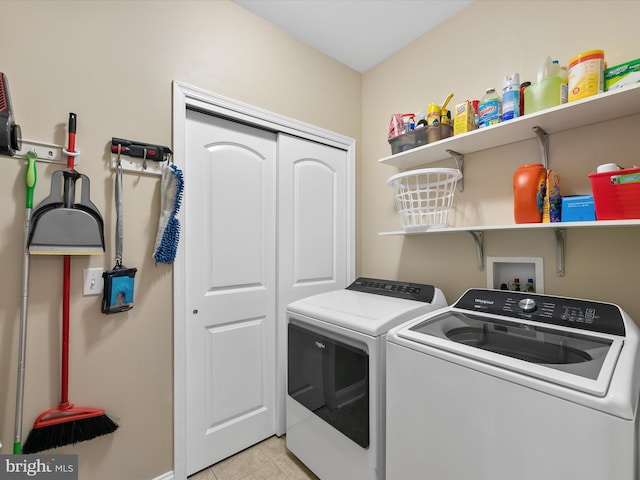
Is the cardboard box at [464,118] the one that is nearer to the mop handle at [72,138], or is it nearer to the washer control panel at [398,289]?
the washer control panel at [398,289]

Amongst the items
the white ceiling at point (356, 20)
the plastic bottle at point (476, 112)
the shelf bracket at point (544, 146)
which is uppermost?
the white ceiling at point (356, 20)

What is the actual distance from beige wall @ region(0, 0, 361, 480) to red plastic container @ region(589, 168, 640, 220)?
1838mm

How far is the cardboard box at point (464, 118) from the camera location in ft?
5.08

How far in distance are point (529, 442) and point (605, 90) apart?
1.34 metres

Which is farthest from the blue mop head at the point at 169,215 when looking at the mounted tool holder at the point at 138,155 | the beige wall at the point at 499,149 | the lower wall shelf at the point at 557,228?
the beige wall at the point at 499,149

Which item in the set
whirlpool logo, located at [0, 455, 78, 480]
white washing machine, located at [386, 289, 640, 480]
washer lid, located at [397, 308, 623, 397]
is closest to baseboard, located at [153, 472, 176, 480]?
whirlpool logo, located at [0, 455, 78, 480]

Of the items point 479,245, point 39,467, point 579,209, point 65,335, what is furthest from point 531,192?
point 39,467

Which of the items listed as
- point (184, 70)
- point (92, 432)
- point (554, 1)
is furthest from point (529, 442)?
point (184, 70)

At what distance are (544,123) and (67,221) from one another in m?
2.12

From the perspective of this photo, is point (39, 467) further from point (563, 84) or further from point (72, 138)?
point (563, 84)

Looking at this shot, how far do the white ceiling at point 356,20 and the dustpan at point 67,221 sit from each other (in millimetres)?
1371

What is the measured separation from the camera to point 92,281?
1.29 meters

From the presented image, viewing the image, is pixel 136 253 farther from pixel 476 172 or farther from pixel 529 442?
pixel 476 172

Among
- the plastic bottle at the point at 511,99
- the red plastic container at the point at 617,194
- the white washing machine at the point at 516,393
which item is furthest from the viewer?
the plastic bottle at the point at 511,99
